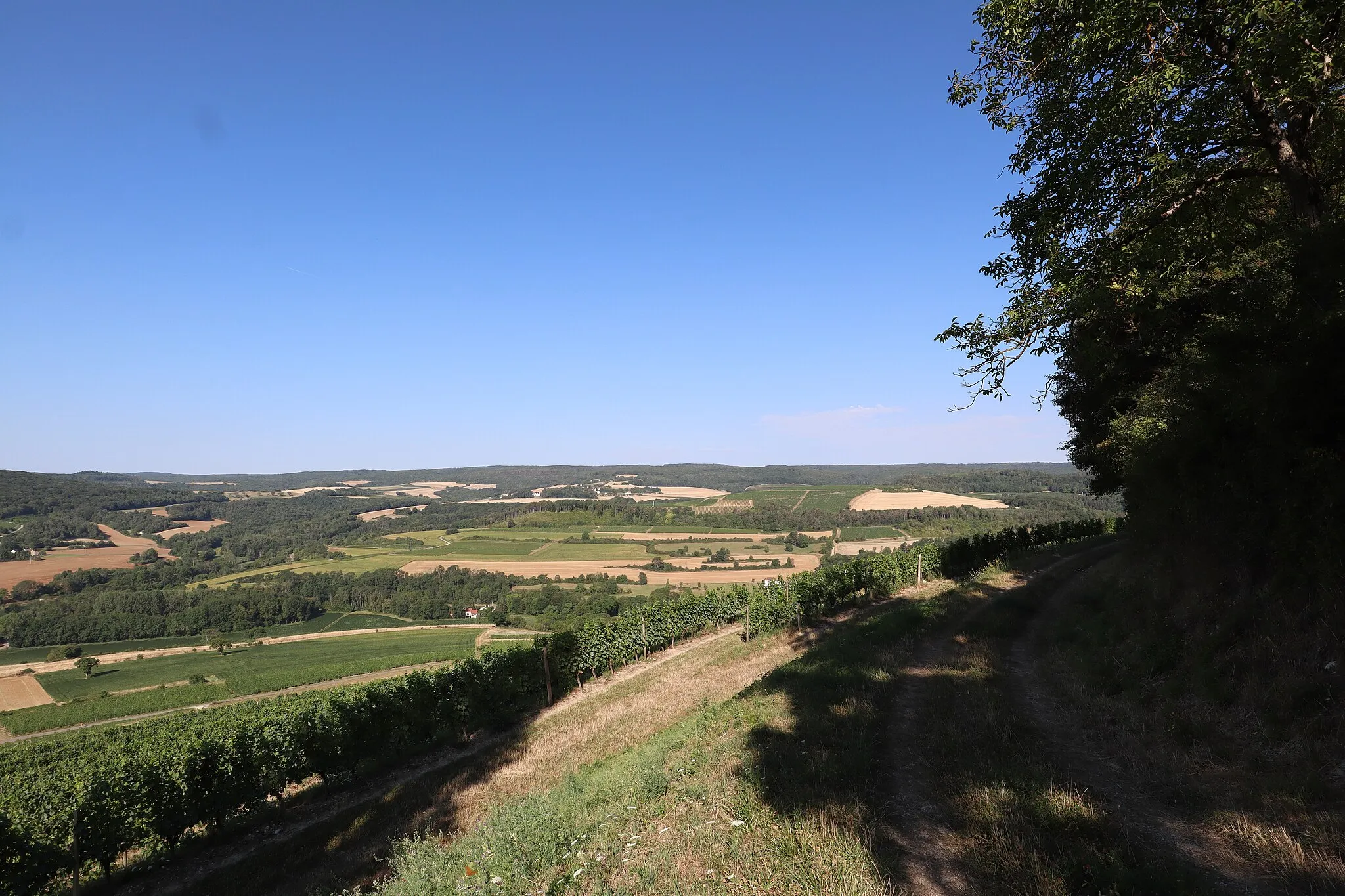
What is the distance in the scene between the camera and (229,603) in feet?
298

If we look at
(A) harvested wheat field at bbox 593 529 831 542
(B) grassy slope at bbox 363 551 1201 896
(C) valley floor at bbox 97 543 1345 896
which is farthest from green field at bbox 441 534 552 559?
(B) grassy slope at bbox 363 551 1201 896

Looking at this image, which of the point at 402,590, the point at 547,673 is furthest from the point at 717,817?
the point at 402,590

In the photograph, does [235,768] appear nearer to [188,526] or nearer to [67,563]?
[67,563]

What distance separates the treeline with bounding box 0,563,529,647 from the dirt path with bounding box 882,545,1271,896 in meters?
86.9

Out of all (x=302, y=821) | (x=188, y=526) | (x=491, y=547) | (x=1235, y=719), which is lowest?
(x=188, y=526)

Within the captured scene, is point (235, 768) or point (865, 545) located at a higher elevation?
point (235, 768)

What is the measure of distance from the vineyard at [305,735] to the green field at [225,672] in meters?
10.4

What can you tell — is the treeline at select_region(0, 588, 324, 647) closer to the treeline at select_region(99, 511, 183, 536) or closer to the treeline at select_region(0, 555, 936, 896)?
the treeline at select_region(0, 555, 936, 896)

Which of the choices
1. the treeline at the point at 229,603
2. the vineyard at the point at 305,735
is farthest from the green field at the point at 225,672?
the treeline at the point at 229,603

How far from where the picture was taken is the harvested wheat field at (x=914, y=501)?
12438cm

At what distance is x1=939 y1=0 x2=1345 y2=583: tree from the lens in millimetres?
6586

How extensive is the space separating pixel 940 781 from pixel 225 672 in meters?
79.1

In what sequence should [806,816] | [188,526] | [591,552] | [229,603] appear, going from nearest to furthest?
[806,816], [229,603], [591,552], [188,526]

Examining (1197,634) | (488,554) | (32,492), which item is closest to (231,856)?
(1197,634)
